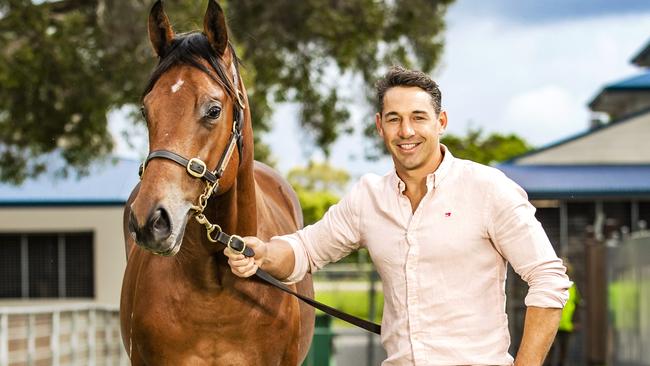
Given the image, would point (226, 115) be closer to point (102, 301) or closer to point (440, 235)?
point (440, 235)

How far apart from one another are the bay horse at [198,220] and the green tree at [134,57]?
9813 millimetres

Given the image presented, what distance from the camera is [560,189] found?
1848 centimetres

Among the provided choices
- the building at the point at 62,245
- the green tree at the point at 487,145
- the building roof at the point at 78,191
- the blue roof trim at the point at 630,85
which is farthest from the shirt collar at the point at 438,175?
the green tree at the point at 487,145

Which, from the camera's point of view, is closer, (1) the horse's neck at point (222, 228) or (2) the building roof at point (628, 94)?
(1) the horse's neck at point (222, 228)

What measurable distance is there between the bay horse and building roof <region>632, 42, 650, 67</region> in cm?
2786

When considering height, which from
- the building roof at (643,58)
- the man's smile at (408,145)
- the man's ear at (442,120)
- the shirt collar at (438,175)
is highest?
the building roof at (643,58)

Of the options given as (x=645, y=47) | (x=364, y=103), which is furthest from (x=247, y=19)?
(x=645, y=47)

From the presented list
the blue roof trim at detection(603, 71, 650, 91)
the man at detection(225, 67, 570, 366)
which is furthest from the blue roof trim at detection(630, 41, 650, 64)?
the man at detection(225, 67, 570, 366)

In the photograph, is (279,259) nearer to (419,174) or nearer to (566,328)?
(419,174)

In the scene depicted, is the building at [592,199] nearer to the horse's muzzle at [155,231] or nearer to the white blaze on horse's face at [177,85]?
the white blaze on horse's face at [177,85]

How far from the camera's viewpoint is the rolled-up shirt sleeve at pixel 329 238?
3939 millimetres

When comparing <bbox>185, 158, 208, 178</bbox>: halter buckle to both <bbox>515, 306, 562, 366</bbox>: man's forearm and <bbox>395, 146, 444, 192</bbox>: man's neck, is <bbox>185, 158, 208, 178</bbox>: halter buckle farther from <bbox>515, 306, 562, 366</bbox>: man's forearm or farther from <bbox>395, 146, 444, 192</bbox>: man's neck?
<bbox>515, 306, 562, 366</bbox>: man's forearm

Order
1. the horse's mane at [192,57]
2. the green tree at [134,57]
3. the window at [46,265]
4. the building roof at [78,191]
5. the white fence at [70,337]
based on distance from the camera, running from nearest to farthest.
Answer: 1. the horse's mane at [192,57]
2. the white fence at [70,337]
3. the green tree at [134,57]
4. the building roof at [78,191]
5. the window at [46,265]

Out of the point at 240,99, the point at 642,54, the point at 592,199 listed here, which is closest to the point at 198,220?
the point at 240,99
